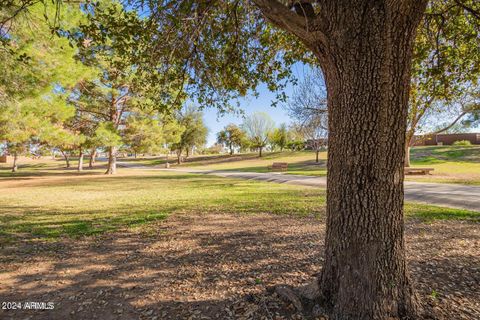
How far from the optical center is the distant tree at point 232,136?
61806 mm

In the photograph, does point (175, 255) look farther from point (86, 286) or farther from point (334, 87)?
point (334, 87)

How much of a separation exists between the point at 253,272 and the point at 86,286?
2.39 meters

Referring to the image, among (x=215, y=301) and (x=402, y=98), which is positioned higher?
(x=402, y=98)

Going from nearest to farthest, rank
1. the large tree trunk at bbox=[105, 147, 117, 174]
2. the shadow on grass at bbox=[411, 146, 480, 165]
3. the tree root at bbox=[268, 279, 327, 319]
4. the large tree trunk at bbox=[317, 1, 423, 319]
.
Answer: the large tree trunk at bbox=[317, 1, 423, 319], the tree root at bbox=[268, 279, 327, 319], the large tree trunk at bbox=[105, 147, 117, 174], the shadow on grass at bbox=[411, 146, 480, 165]

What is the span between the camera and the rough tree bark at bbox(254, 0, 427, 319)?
225cm

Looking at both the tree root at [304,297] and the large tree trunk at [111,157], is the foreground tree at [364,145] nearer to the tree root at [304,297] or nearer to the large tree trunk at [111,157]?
the tree root at [304,297]

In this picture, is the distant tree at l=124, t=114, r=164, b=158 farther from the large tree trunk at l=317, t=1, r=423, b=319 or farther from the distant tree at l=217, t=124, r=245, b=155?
the distant tree at l=217, t=124, r=245, b=155

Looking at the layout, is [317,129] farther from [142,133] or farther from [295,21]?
[295,21]

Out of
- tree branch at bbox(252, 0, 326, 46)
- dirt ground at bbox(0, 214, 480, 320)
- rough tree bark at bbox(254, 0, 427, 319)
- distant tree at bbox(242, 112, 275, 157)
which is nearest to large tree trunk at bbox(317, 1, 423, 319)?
rough tree bark at bbox(254, 0, 427, 319)

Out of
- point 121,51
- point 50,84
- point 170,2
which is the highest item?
point 50,84

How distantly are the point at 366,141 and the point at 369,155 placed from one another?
0.14m

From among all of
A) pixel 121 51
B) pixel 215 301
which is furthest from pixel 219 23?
pixel 215 301

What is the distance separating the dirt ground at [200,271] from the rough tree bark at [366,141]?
0.64 metres

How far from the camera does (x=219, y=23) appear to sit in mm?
Result: 5234
